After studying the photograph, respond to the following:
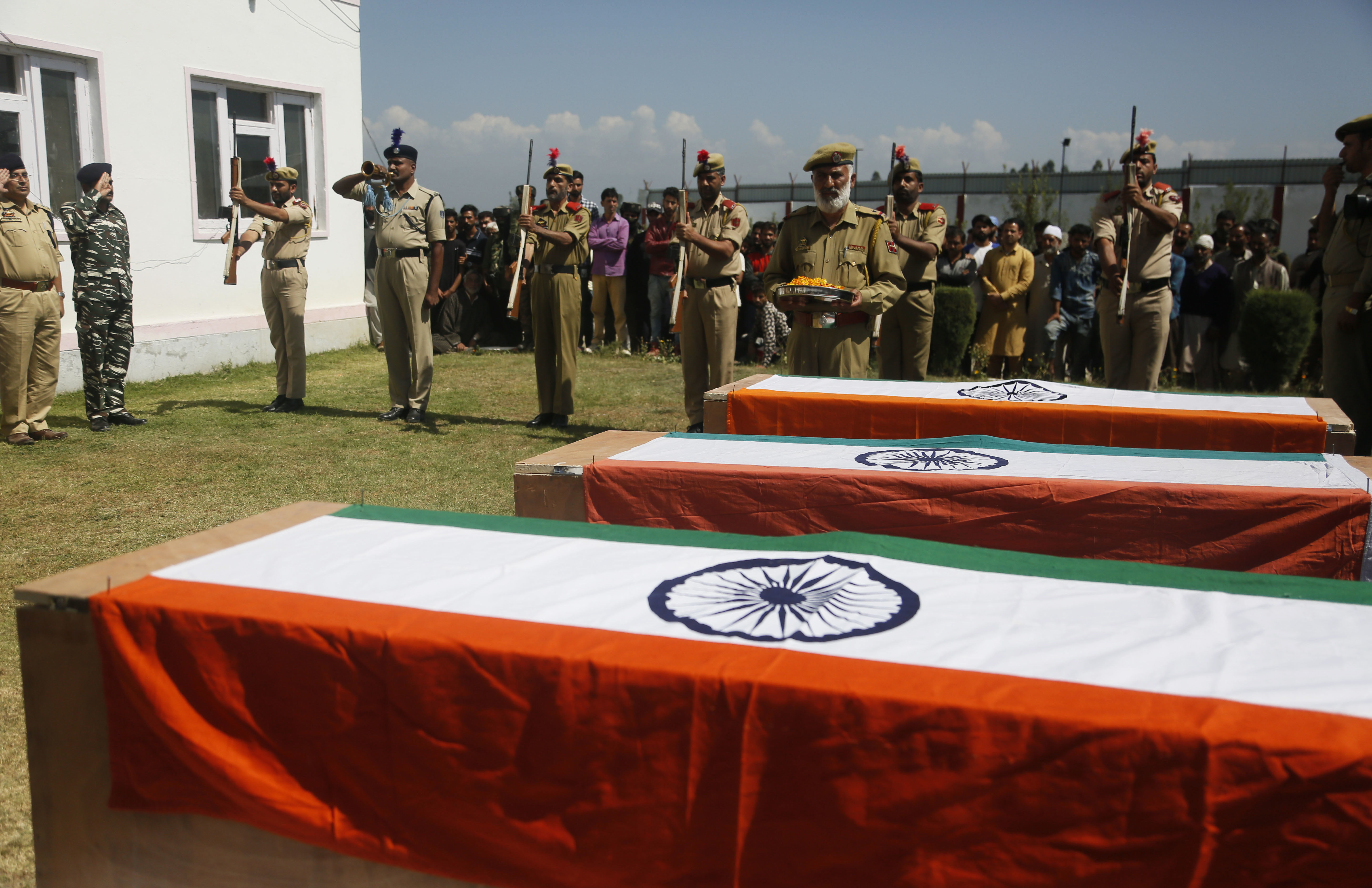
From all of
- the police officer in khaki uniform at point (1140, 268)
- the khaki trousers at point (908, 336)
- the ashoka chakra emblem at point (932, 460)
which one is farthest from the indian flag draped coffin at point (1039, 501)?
the khaki trousers at point (908, 336)

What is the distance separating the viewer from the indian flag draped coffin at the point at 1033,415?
3.62m

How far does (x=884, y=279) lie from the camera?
539 centimetres

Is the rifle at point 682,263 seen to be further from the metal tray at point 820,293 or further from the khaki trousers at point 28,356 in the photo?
the khaki trousers at point 28,356

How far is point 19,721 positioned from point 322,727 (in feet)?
5.59

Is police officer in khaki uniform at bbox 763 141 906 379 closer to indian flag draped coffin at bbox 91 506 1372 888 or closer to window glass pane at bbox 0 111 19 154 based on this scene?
indian flag draped coffin at bbox 91 506 1372 888

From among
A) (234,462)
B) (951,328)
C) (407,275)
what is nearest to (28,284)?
(234,462)

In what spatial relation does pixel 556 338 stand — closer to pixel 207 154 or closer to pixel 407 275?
pixel 407 275

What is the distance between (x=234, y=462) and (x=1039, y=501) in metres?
4.94

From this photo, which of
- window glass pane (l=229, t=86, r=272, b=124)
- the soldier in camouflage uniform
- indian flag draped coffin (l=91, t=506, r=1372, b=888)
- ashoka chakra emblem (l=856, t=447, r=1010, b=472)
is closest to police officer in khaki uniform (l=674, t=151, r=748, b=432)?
ashoka chakra emblem (l=856, t=447, r=1010, b=472)

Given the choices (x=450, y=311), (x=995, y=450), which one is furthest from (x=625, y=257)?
(x=995, y=450)

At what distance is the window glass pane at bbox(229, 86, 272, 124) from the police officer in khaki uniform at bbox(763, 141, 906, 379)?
7105 millimetres

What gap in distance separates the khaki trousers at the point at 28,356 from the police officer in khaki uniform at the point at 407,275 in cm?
209

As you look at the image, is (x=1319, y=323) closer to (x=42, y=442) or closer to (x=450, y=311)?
(x=450, y=311)

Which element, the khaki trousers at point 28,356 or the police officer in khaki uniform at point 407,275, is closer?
the khaki trousers at point 28,356
